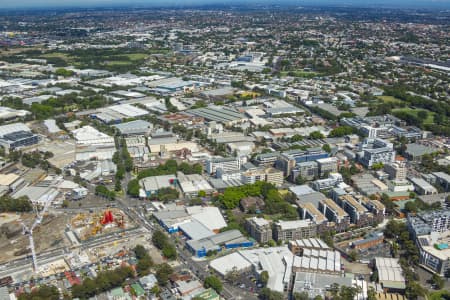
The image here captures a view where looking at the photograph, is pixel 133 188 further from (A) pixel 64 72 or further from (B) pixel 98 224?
(A) pixel 64 72

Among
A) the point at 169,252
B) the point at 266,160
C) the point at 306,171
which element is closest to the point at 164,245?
the point at 169,252

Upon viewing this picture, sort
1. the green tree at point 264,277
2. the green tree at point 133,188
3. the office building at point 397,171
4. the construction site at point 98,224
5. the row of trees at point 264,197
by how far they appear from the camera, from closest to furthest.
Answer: the green tree at point 264,277, the construction site at point 98,224, the row of trees at point 264,197, the green tree at point 133,188, the office building at point 397,171

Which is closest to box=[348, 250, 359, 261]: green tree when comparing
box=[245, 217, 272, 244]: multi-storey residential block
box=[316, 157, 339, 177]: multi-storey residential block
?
box=[245, 217, 272, 244]: multi-storey residential block

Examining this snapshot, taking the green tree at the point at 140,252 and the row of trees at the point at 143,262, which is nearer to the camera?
the row of trees at the point at 143,262

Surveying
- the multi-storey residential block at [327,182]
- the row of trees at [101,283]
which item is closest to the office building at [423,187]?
the multi-storey residential block at [327,182]

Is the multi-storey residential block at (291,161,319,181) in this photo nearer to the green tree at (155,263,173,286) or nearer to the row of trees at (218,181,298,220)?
the row of trees at (218,181,298,220)

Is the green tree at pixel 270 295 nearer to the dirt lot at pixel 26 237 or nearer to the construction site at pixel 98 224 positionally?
the construction site at pixel 98 224

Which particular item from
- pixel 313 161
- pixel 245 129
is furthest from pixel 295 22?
pixel 313 161
